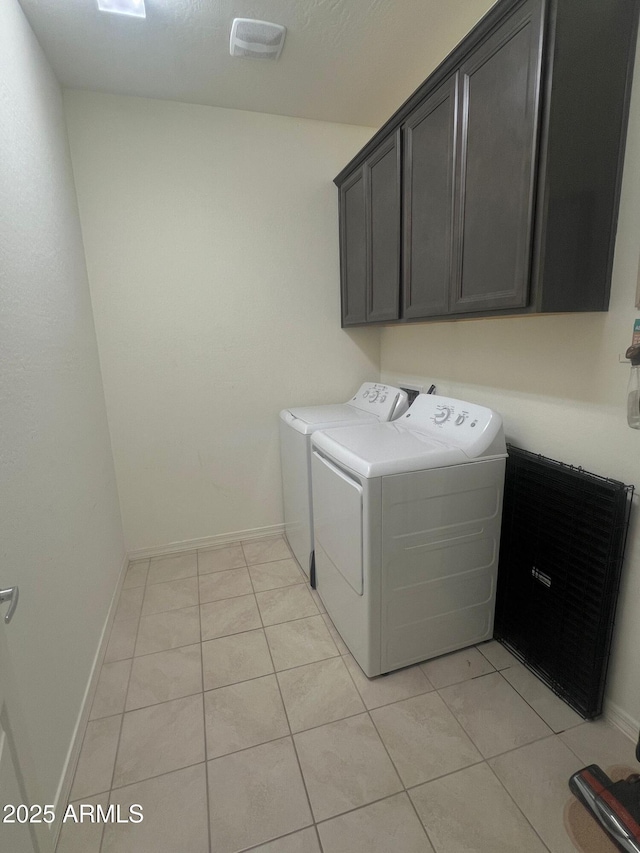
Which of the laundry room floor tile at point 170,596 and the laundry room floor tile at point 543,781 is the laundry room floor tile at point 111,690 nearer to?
the laundry room floor tile at point 170,596

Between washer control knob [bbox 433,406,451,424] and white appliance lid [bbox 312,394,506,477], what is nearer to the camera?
white appliance lid [bbox 312,394,506,477]

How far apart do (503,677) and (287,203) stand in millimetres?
2750

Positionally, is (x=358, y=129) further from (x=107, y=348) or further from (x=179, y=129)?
(x=107, y=348)

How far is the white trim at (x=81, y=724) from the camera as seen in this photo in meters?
1.21

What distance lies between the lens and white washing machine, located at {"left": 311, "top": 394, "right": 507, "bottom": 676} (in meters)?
1.51

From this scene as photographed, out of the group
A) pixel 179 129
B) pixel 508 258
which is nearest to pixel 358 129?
pixel 179 129

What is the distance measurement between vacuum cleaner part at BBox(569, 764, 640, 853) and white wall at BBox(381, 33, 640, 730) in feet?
0.86

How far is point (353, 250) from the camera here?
2445 mm

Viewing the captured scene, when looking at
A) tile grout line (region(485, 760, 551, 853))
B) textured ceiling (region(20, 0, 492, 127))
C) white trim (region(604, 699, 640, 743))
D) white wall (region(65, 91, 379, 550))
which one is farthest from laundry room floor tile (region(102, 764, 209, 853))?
textured ceiling (region(20, 0, 492, 127))

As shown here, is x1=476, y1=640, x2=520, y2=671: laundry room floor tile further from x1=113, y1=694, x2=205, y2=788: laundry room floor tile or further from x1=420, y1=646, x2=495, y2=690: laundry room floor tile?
x1=113, y1=694, x2=205, y2=788: laundry room floor tile

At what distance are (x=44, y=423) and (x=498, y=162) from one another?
1756 millimetres

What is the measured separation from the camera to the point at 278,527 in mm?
2914

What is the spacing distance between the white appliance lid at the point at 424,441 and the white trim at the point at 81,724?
1.33m

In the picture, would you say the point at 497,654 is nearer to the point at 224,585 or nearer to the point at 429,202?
the point at 224,585
